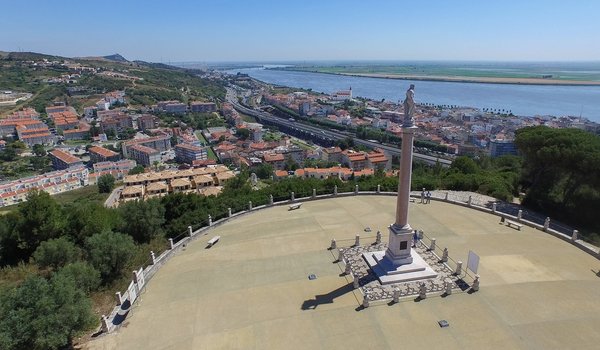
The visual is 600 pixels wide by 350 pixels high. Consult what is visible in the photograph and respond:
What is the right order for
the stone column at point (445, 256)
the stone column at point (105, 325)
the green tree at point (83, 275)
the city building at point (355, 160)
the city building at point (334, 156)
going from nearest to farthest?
the stone column at point (105, 325), the green tree at point (83, 275), the stone column at point (445, 256), the city building at point (355, 160), the city building at point (334, 156)

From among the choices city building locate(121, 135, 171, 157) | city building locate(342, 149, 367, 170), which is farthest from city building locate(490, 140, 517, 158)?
city building locate(121, 135, 171, 157)

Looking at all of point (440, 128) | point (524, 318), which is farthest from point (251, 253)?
point (440, 128)

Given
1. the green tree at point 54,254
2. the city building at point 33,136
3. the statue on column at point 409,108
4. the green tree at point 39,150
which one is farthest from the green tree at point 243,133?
the statue on column at point 409,108

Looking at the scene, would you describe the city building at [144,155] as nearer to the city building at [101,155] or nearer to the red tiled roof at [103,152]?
the city building at [101,155]

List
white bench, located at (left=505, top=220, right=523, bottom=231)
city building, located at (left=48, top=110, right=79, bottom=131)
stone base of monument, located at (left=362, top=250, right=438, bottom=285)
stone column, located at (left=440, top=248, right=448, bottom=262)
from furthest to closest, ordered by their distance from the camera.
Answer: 1. city building, located at (left=48, top=110, right=79, bottom=131)
2. white bench, located at (left=505, top=220, right=523, bottom=231)
3. stone column, located at (left=440, top=248, right=448, bottom=262)
4. stone base of monument, located at (left=362, top=250, right=438, bottom=285)

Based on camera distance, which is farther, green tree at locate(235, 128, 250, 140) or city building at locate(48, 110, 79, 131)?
city building at locate(48, 110, 79, 131)

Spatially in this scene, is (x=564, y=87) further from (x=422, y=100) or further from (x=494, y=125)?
(x=494, y=125)

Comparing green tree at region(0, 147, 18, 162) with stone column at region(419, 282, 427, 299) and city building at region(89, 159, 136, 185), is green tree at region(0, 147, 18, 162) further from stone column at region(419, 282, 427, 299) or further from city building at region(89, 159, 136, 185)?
stone column at region(419, 282, 427, 299)
